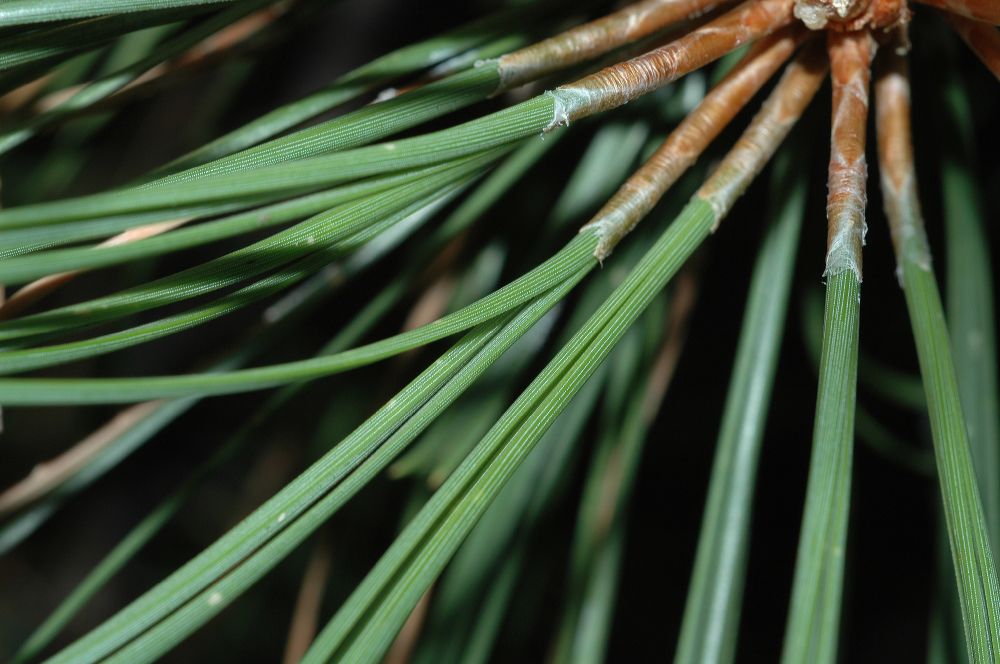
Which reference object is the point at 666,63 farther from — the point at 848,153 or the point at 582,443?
the point at 582,443

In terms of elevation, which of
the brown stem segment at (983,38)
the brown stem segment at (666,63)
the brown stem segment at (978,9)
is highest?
the brown stem segment at (983,38)

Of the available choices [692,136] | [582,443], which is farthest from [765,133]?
[582,443]

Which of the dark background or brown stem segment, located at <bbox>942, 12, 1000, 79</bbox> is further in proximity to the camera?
the dark background

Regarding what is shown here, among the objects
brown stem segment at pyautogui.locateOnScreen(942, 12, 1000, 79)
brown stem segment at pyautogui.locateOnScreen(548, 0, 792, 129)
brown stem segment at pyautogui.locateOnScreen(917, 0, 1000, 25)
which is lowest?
brown stem segment at pyautogui.locateOnScreen(548, 0, 792, 129)

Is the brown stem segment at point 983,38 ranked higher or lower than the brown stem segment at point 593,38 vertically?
higher

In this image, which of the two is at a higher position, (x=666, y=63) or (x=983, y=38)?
(x=983, y=38)

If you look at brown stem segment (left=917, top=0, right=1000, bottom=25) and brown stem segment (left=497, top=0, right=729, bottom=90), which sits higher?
brown stem segment (left=917, top=0, right=1000, bottom=25)
